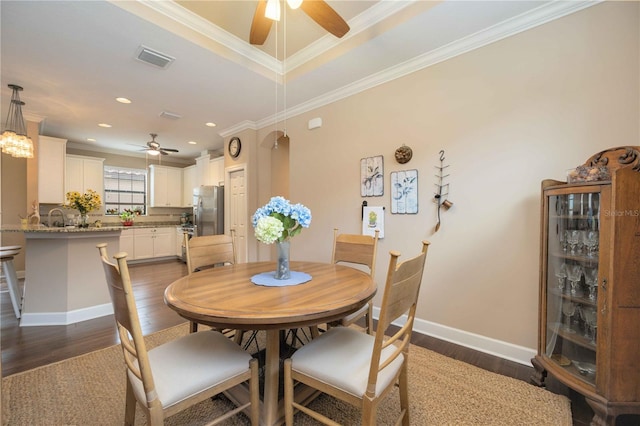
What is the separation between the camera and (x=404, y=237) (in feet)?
8.73

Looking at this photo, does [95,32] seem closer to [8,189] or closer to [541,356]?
[541,356]

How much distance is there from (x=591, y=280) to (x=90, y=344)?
Result: 3.79m

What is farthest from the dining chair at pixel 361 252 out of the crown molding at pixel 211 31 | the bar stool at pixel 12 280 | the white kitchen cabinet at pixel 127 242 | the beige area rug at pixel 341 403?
the white kitchen cabinet at pixel 127 242

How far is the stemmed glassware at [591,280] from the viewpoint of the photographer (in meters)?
1.47

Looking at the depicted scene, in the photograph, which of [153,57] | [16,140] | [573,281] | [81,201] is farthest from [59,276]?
[573,281]

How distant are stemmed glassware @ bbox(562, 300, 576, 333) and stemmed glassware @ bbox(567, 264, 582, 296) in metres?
0.07

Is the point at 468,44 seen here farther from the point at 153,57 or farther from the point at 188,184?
the point at 188,184

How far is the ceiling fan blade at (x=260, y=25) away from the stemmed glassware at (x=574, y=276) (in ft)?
8.44

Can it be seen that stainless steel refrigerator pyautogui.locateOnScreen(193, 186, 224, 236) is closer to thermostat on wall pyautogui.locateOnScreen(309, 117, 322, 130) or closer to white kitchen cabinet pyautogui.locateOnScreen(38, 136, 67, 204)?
white kitchen cabinet pyautogui.locateOnScreen(38, 136, 67, 204)

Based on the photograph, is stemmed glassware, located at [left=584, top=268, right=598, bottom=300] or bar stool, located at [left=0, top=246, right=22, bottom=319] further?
bar stool, located at [left=0, top=246, right=22, bottom=319]

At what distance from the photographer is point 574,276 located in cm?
163

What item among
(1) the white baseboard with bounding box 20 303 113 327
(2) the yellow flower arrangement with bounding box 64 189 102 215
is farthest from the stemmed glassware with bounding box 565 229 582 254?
(2) the yellow flower arrangement with bounding box 64 189 102 215

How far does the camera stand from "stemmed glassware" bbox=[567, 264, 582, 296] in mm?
1604

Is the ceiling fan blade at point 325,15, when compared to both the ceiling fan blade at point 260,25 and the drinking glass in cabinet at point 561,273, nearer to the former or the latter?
the ceiling fan blade at point 260,25
